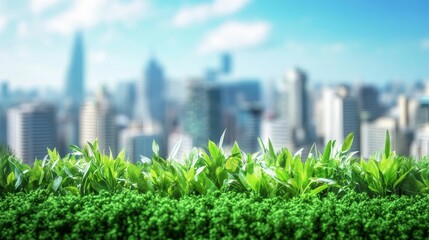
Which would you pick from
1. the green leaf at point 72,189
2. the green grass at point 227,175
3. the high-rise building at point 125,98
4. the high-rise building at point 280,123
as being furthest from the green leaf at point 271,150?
the high-rise building at point 125,98

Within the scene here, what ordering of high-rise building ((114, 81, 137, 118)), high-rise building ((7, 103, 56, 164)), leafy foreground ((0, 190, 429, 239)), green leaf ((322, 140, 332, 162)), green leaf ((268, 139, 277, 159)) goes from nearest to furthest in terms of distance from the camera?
leafy foreground ((0, 190, 429, 239)), green leaf ((322, 140, 332, 162)), green leaf ((268, 139, 277, 159)), high-rise building ((7, 103, 56, 164)), high-rise building ((114, 81, 137, 118))

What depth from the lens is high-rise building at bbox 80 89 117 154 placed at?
35594mm

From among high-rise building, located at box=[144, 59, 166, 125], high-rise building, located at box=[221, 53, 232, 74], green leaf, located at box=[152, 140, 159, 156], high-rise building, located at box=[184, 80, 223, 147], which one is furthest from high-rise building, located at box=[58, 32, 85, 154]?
green leaf, located at box=[152, 140, 159, 156]

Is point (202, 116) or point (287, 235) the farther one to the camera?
point (202, 116)

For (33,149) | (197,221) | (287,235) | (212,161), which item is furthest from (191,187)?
(33,149)

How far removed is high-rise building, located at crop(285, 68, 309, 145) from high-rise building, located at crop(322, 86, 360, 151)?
397cm

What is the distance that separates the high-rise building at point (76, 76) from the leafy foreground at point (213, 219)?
126ft

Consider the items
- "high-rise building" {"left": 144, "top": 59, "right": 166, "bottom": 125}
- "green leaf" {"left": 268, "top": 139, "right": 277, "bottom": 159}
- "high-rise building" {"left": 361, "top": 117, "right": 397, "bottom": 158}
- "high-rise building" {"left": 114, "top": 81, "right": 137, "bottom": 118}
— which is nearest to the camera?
"green leaf" {"left": 268, "top": 139, "right": 277, "bottom": 159}

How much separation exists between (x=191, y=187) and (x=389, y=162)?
75 cm

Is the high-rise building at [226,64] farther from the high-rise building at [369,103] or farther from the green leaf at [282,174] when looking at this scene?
the green leaf at [282,174]

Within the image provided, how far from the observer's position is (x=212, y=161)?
224cm

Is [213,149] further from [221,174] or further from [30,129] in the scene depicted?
[30,129]

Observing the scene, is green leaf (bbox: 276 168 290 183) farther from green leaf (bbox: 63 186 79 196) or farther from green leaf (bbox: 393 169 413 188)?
green leaf (bbox: 63 186 79 196)

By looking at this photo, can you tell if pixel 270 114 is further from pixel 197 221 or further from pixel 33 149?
pixel 197 221
